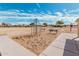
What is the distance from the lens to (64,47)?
7.50 ft

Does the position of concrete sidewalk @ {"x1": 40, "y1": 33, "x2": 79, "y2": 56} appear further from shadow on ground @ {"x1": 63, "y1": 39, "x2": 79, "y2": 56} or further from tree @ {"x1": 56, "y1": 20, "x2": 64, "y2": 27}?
tree @ {"x1": 56, "y1": 20, "x2": 64, "y2": 27}

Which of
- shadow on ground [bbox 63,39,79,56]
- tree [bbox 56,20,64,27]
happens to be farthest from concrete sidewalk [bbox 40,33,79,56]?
tree [bbox 56,20,64,27]

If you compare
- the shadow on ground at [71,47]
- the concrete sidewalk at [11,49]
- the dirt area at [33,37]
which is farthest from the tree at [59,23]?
the concrete sidewalk at [11,49]

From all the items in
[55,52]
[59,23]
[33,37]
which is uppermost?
[59,23]

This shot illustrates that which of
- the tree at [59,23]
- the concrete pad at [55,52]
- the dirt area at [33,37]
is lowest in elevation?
the concrete pad at [55,52]

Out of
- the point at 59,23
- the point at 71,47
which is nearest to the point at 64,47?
the point at 71,47

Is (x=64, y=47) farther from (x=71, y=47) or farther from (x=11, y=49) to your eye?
(x=11, y=49)

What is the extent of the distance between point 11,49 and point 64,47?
599mm

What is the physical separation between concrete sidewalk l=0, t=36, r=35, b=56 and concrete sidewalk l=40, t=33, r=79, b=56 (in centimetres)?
20

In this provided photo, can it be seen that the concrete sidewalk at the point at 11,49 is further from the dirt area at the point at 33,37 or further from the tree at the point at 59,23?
the tree at the point at 59,23

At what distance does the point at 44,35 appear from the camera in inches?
91.0

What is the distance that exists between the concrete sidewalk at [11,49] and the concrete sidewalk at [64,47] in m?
0.20

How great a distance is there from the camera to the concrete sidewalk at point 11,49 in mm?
2287

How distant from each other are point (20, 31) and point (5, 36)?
0.18 metres
